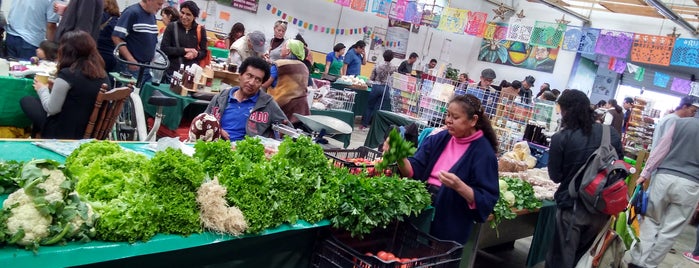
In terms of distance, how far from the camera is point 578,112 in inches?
162

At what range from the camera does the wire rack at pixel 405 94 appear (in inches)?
294

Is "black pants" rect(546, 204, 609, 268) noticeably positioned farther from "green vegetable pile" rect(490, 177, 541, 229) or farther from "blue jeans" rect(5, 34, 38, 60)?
"blue jeans" rect(5, 34, 38, 60)

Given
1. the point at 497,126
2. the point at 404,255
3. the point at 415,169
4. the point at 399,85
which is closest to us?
the point at 404,255

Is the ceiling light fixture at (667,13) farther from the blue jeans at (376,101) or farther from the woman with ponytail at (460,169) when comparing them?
the woman with ponytail at (460,169)

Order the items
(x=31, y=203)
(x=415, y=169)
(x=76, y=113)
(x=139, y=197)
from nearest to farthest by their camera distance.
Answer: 1. (x=31, y=203)
2. (x=139, y=197)
3. (x=415, y=169)
4. (x=76, y=113)

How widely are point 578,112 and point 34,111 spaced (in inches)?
163

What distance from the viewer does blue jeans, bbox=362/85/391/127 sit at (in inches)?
421

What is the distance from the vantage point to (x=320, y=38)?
1484 centimetres

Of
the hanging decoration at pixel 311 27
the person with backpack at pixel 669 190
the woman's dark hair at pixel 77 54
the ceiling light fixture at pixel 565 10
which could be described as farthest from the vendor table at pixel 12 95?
the ceiling light fixture at pixel 565 10

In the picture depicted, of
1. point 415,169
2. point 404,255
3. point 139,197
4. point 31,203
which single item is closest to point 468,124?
point 415,169

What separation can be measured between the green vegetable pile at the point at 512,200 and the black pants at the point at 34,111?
3506 millimetres

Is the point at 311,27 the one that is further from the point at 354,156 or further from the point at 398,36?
the point at 354,156

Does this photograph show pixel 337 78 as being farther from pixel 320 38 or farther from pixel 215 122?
pixel 215 122

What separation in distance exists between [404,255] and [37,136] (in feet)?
10.1
